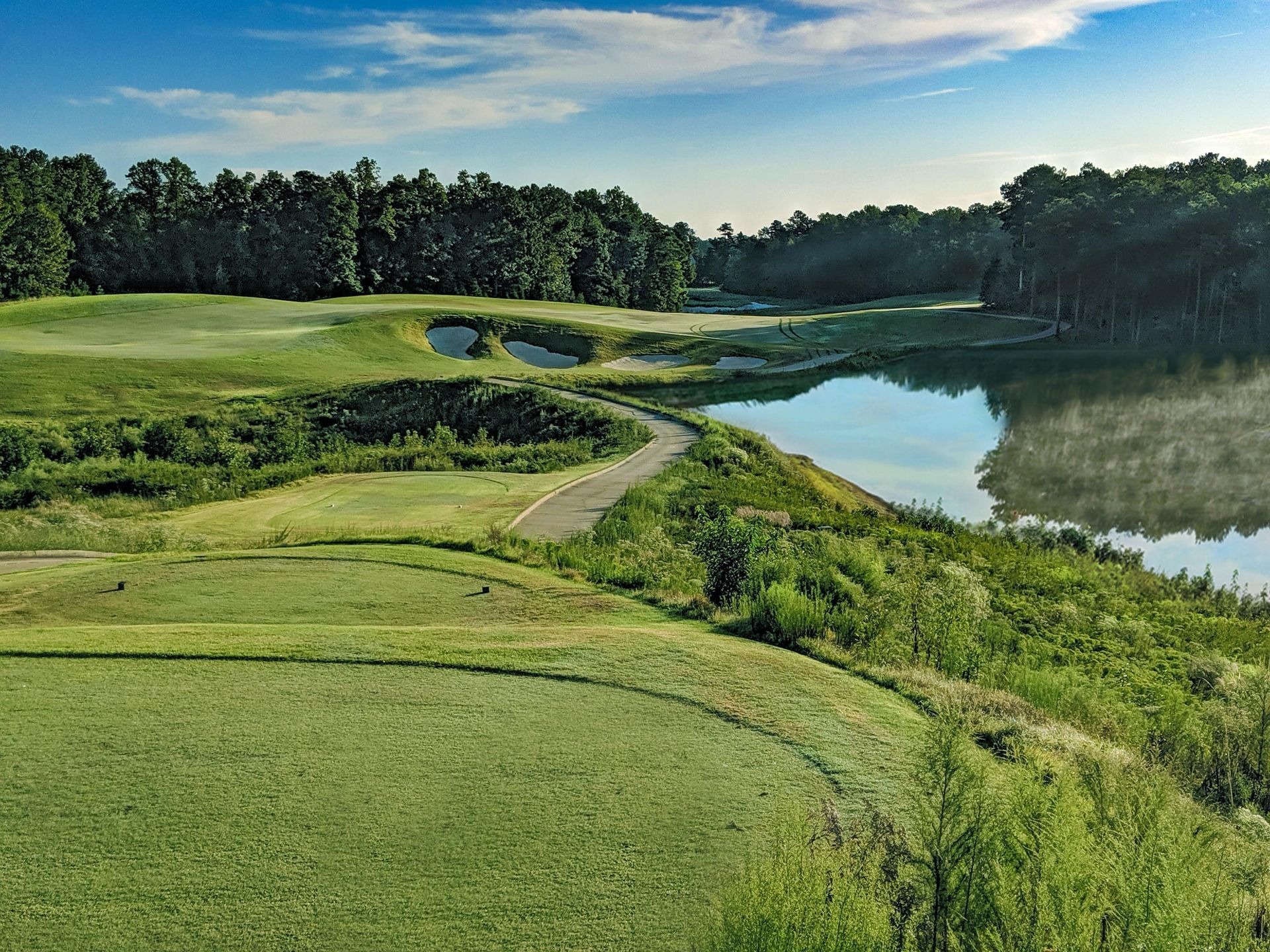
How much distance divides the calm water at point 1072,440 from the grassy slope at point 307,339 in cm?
1197

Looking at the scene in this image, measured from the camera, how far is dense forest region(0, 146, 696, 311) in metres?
77.9

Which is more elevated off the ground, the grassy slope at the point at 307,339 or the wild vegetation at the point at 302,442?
the grassy slope at the point at 307,339

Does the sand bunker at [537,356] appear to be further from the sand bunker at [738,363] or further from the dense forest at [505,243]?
the dense forest at [505,243]

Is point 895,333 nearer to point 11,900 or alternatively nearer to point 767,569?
point 767,569

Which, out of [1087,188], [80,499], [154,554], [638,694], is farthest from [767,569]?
[1087,188]

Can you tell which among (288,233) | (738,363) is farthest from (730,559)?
(288,233)

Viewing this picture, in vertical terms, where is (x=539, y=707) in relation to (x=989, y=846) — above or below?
below

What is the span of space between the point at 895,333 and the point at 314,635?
69007mm

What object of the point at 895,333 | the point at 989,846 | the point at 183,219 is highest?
the point at 183,219

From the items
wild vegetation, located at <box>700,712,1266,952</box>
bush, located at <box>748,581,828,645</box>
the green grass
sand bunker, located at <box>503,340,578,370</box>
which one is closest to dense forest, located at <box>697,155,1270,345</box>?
sand bunker, located at <box>503,340,578,370</box>

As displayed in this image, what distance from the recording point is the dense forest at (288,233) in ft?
255

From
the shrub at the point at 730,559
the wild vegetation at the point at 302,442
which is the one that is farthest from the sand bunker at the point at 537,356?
the shrub at the point at 730,559

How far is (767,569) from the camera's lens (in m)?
15.3

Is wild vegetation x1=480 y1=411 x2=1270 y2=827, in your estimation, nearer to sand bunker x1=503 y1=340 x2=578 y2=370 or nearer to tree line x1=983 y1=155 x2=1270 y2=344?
sand bunker x1=503 y1=340 x2=578 y2=370
